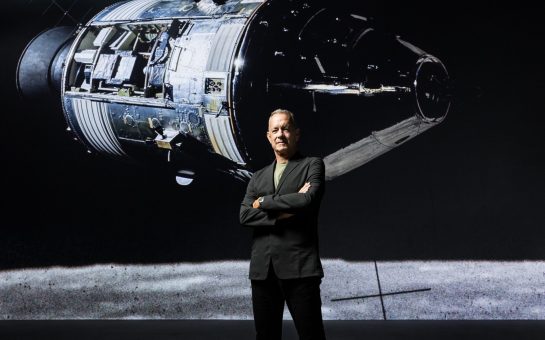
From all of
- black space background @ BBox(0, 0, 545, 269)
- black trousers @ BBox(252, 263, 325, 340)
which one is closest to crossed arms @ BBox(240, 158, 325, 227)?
black trousers @ BBox(252, 263, 325, 340)

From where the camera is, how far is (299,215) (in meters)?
1.78

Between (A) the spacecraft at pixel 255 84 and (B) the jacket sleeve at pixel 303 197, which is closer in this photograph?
(B) the jacket sleeve at pixel 303 197

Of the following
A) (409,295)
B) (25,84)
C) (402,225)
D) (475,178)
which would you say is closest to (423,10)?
(475,178)

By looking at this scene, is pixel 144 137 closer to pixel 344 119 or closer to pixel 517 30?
pixel 344 119

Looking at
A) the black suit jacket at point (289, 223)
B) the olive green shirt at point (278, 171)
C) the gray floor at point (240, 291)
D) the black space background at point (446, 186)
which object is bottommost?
the gray floor at point (240, 291)

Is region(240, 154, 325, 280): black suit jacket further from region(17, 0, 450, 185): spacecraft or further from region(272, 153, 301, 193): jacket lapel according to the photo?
region(17, 0, 450, 185): spacecraft

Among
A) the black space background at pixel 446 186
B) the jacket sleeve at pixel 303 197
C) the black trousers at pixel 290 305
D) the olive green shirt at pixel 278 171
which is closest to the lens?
the black trousers at pixel 290 305

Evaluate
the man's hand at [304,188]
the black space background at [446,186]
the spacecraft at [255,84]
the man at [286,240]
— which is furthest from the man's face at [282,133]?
the black space background at [446,186]

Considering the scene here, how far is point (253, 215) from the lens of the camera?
1.87 meters

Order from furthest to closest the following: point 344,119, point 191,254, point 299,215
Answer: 1. point 191,254
2. point 344,119
3. point 299,215

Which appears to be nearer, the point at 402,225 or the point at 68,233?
the point at 402,225

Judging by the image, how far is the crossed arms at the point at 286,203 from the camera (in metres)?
1.78

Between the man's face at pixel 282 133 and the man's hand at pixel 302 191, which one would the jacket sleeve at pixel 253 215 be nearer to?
the man's hand at pixel 302 191

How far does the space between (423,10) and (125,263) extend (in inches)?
99.6
